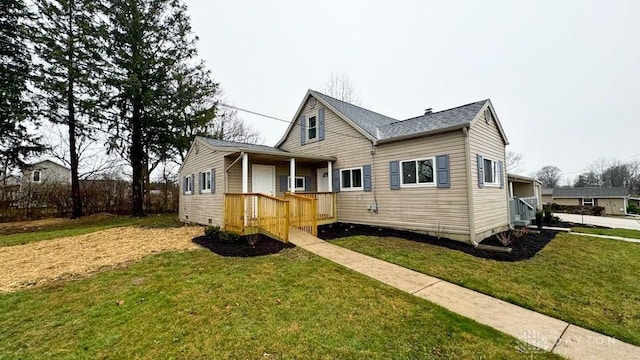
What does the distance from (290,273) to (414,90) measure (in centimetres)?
2327

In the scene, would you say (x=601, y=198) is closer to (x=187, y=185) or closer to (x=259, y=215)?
(x=259, y=215)

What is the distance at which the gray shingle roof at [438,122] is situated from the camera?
8352 mm

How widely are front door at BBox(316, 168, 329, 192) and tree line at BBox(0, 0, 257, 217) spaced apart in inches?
406

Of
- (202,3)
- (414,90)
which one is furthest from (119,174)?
(414,90)

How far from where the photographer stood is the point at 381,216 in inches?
384

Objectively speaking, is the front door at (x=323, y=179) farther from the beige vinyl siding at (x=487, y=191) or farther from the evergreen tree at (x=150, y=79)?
the evergreen tree at (x=150, y=79)

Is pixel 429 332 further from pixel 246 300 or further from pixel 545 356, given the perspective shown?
pixel 246 300

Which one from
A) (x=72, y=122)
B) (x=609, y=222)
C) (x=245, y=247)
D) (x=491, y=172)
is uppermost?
(x=72, y=122)

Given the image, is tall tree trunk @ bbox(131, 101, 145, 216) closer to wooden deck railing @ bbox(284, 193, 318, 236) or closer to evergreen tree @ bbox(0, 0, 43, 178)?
evergreen tree @ bbox(0, 0, 43, 178)

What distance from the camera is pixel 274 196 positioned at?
33.0ft

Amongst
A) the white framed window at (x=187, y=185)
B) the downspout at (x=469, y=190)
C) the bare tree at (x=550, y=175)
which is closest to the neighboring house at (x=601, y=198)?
the bare tree at (x=550, y=175)

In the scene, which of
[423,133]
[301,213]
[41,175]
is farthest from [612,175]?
[41,175]

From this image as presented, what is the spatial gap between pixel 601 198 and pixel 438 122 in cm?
3939

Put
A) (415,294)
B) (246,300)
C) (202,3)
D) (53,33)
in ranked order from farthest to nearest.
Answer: (53,33)
(202,3)
(415,294)
(246,300)
